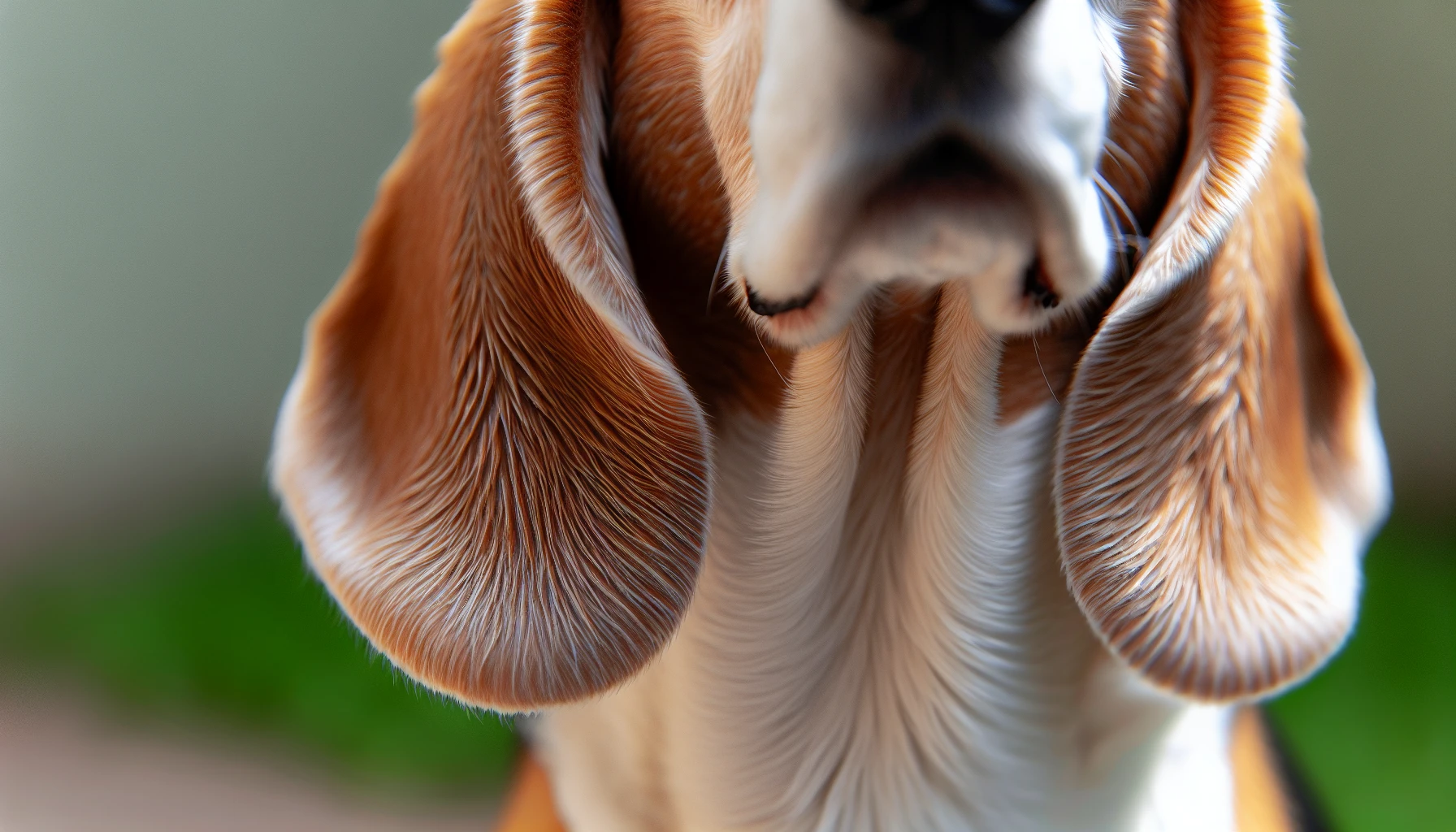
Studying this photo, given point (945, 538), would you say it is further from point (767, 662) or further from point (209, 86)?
point (209, 86)

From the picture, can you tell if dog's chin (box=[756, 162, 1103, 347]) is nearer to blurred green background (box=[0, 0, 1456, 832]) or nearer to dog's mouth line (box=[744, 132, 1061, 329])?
dog's mouth line (box=[744, 132, 1061, 329])

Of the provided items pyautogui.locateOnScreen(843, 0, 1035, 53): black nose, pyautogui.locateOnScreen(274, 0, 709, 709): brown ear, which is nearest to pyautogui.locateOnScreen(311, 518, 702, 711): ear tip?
pyautogui.locateOnScreen(274, 0, 709, 709): brown ear

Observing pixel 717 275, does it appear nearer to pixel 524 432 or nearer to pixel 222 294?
pixel 524 432

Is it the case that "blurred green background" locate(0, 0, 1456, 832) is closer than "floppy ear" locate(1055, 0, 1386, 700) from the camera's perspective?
No

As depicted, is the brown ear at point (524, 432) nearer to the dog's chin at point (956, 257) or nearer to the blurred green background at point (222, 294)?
the dog's chin at point (956, 257)

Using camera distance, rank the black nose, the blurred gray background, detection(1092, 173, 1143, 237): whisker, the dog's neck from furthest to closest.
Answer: the blurred gray background
the dog's neck
detection(1092, 173, 1143, 237): whisker
the black nose

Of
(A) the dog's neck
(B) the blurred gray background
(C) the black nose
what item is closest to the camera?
(C) the black nose
